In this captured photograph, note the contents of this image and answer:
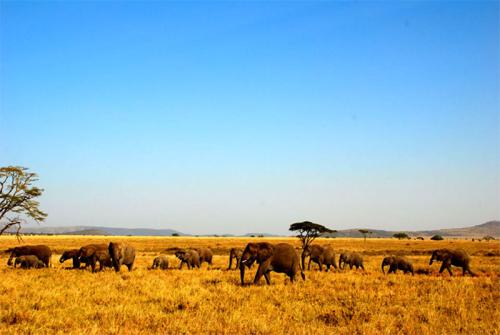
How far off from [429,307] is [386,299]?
6.18ft

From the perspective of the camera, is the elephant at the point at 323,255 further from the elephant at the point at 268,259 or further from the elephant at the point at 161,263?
the elephant at the point at 268,259

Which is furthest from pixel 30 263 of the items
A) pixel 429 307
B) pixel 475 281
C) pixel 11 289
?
pixel 475 281

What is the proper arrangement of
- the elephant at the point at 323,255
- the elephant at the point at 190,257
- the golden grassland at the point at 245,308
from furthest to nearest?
the elephant at the point at 190,257 → the elephant at the point at 323,255 → the golden grassland at the point at 245,308

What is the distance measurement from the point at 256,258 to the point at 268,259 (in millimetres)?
589

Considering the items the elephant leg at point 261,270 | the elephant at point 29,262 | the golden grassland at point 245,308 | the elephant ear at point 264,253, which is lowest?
the golden grassland at point 245,308

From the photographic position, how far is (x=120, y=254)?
26.9 m

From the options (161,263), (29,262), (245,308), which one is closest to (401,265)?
(161,263)

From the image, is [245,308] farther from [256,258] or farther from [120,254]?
[120,254]

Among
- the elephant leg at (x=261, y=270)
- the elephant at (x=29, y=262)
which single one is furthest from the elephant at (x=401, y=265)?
the elephant at (x=29, y=262)

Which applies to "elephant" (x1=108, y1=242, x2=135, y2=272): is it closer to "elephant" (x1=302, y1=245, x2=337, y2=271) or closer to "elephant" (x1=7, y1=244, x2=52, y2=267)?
"elephant" (x1=7, y1=244, x2=52, y2=267)

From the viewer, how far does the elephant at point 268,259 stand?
2011 cm

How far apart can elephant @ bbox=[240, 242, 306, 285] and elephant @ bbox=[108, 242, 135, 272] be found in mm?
10153

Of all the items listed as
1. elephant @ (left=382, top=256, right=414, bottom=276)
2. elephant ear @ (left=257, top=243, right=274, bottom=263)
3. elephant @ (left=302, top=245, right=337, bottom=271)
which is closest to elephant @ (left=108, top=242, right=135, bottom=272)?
elephant ear @ (left=257, top=243, right=274, bottom=263)

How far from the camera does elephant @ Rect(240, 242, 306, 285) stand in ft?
66.0
